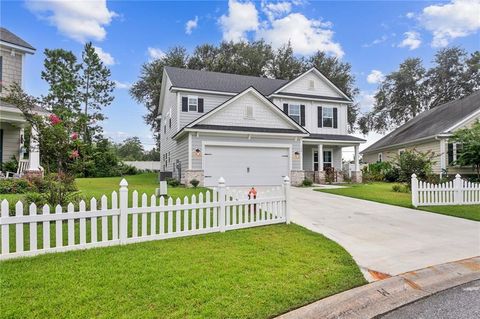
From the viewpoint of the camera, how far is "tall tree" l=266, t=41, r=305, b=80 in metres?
35.3

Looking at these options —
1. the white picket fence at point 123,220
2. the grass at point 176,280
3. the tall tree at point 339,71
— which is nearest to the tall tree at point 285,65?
the tall tree at point 339,71

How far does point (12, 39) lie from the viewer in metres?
14.2

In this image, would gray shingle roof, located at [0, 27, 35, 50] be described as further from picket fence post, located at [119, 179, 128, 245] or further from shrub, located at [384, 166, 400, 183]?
shrub, located at [384, 166, 400, 183]

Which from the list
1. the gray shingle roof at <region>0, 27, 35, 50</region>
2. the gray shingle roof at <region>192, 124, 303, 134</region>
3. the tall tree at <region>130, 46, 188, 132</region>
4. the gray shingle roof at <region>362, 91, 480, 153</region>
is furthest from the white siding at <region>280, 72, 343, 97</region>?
the tall tree at <region>130, 46, 188, 132</region>

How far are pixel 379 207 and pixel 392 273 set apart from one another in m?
5.77

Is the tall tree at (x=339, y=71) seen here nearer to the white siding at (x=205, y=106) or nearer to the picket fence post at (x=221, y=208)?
the white siding at (x=205, y=106)

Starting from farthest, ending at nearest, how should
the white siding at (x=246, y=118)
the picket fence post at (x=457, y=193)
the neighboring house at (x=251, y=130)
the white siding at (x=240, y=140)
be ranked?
the white siding at (x=246, y=118) < the neighboring house at (x=251, y=130) < the white siding at (x=240, y=140) < the picket fence post at (x=457, y=193)

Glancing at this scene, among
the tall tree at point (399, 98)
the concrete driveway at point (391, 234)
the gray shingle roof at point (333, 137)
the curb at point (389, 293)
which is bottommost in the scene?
the curb at point (389, 293)

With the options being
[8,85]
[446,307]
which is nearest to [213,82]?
[8,85]

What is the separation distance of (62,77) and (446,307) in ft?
123

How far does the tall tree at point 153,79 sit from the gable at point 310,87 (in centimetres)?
1655

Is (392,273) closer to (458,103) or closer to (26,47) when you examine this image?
(26,47)

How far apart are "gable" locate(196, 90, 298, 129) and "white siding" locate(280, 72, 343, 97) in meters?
4.13

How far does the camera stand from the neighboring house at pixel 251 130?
1546 centimetres
